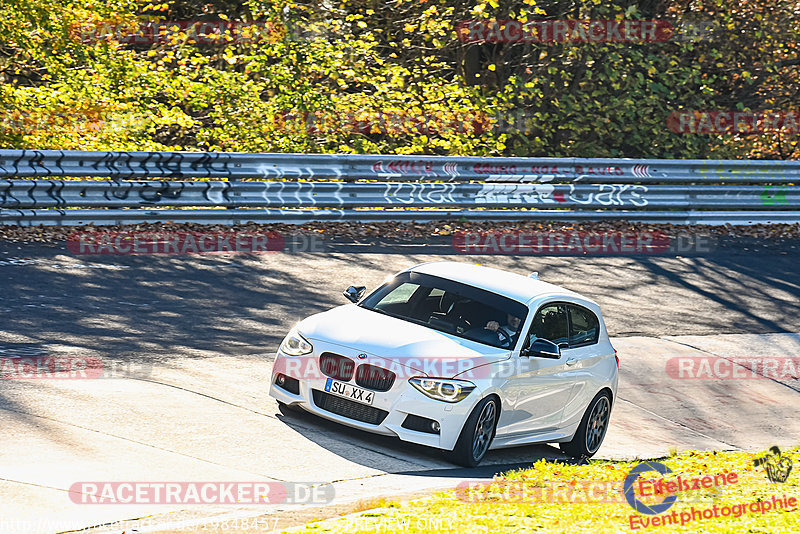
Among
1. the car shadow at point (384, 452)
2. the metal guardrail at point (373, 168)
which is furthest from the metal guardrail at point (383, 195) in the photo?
the car shadow at point (384, 452)

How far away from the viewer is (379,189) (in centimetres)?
1859

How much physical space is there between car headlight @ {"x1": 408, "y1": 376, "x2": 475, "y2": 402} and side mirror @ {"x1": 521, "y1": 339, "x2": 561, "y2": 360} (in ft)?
3.31

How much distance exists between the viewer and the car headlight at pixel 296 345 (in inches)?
363

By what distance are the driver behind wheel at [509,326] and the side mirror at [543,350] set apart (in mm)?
191

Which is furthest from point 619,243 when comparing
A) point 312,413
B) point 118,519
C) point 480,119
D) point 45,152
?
point 118,519

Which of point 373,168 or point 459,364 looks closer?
point 459,364

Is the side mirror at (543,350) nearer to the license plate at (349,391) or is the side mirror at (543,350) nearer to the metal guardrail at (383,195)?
the license plate at (349,391)

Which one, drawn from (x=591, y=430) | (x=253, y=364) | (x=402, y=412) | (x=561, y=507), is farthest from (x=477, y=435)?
Result: (x=253, y=364)

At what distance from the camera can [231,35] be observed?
76.5ft

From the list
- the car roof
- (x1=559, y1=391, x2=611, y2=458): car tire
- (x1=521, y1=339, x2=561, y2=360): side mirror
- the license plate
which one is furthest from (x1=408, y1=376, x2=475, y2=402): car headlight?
(x1=559, y1=391, x2=611, y2=458): car tire

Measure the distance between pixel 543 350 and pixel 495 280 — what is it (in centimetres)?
103

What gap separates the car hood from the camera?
29.2 ft

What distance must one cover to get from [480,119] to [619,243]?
4888 mm

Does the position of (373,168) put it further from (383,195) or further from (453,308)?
(453,308)
